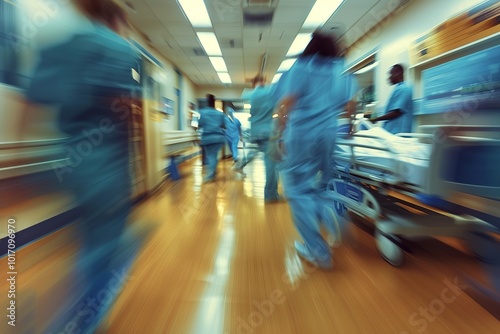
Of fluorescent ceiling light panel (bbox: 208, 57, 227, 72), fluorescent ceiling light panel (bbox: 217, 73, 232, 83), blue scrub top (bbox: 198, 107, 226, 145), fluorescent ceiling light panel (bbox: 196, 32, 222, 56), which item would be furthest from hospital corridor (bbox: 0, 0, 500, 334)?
fluorescent ceiling light panel (bbox: 217, 73, 232, 83)

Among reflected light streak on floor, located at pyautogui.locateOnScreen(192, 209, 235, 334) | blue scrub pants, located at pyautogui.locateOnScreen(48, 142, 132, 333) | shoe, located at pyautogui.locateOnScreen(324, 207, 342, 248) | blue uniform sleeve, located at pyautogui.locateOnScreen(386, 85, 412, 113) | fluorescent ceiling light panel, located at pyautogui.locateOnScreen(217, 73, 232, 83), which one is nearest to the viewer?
blue scrub pants, located at pyautogui.locateOnScreen(48, 142, 132, 333)

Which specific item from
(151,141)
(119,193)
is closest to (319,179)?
(119,193)

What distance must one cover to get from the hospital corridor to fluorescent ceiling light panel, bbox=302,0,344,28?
4.86 ft

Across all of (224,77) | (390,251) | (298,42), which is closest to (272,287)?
(390,251)

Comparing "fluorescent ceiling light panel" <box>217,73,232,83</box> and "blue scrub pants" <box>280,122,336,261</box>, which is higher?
"fluorescent ceiling light panel" <box>217,73,232,83</box>

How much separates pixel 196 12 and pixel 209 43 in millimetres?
1374

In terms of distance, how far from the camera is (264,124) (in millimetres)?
3152

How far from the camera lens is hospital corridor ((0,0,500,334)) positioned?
866 millimetres

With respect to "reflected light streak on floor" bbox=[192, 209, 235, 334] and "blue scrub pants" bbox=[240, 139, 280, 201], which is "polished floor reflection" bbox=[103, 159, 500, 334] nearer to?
"reflected light streak on floor" bbox=[192, 209, 235, 334]

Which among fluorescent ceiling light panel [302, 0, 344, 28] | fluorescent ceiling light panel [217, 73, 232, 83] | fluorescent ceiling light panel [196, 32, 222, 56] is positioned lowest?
fluorescent ceiling light panel [217, 73, 232, 83]

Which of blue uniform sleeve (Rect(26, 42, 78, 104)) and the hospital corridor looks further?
the hospital corridor

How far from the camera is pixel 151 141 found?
313 cm

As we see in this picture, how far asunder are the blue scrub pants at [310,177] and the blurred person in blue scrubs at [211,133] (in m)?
2.76

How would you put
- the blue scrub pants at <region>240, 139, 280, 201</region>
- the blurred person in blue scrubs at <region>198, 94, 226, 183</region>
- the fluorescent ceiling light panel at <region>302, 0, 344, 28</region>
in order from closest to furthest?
1. the blue scrub pants at <region>240, 139, 280, 201</region>
2. the fluorescent ceiling light panel at <region>302, 0, 344, 28</region>
3. the blurred person in blue scrubs at <region>198, 94, 226, 183</region>
